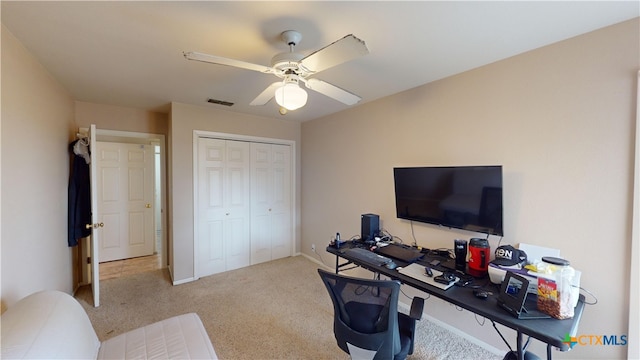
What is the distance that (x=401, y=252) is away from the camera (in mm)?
2291

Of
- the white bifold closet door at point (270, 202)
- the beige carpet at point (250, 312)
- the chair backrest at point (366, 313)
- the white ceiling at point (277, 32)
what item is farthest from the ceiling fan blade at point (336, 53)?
the white bifold closet door at point (270, 202)

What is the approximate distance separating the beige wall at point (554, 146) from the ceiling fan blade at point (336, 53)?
1.37 meters

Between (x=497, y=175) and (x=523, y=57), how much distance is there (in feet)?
2.90

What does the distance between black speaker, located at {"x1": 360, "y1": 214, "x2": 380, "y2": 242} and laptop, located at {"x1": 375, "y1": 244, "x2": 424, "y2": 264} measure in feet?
1.10

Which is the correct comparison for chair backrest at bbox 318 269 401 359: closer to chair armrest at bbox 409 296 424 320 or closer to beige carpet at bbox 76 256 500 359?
chair armrest at bbox 409 296 424 320

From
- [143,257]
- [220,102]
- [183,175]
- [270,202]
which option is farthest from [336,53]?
[143,257]

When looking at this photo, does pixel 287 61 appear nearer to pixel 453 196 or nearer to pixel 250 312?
pixel 453 196

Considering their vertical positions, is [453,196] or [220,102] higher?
[220,102]

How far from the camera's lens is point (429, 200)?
2.33m

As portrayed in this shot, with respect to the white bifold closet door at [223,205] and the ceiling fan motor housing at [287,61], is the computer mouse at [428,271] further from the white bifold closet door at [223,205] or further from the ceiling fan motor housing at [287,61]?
the white bifold closet door at [223,205]

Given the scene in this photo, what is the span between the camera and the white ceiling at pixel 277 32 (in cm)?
138

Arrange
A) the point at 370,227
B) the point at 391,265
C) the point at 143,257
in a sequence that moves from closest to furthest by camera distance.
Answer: the point at 391,265, the point at 370,227, the point at 143,257

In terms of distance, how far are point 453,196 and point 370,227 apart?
969 mm

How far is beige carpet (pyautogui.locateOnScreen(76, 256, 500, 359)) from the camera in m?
2.09
